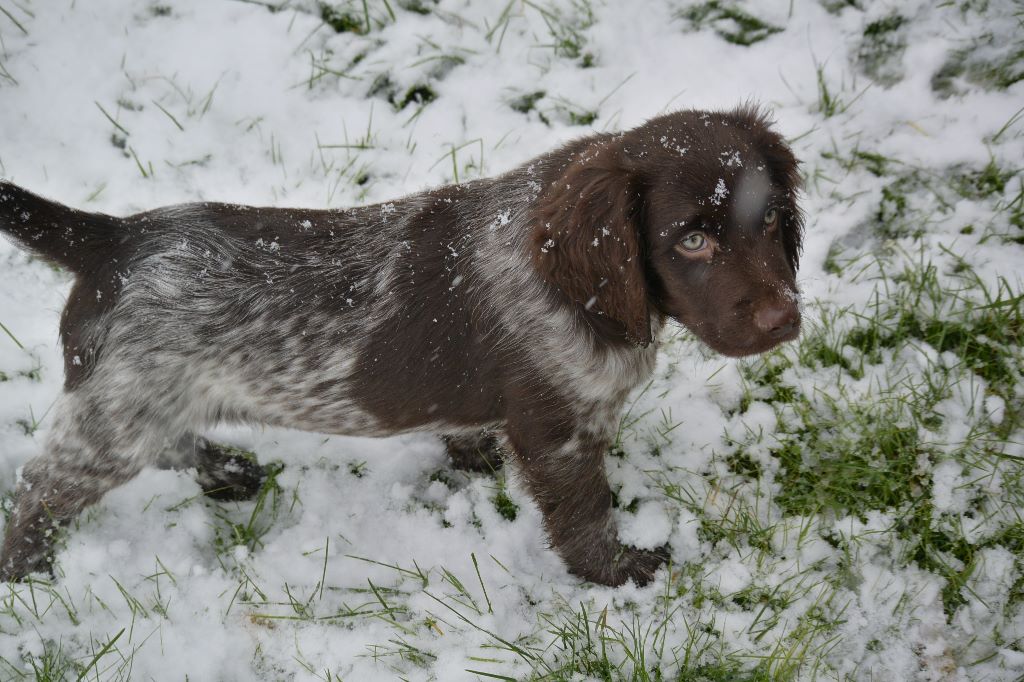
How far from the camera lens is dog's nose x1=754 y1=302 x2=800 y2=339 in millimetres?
2602

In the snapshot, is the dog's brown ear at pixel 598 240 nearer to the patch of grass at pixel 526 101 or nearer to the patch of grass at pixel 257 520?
the patch of grass at pixel 257 520

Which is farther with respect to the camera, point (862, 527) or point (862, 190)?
point (862, 190)

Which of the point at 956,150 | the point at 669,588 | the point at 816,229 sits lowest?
the point at 669,588

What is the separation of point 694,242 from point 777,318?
36cm

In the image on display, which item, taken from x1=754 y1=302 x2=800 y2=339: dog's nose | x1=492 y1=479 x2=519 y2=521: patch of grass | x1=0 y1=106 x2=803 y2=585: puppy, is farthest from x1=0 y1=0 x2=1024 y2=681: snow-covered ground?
x1=754 y1=302 x2=800 y2=339: dog's nose

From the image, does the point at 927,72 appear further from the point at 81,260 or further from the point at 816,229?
the point at 81,260

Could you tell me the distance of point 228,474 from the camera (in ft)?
12.3

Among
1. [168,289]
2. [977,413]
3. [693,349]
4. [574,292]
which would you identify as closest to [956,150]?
[977,413]

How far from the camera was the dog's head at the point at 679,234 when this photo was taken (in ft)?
8.54

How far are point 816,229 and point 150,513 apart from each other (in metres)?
3.56

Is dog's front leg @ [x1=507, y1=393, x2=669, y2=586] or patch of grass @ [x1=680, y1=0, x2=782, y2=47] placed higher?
patch of grass @ [x1=680, y1=0, x2=782, y2=47]

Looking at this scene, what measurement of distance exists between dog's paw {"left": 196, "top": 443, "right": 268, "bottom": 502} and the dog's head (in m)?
1.90

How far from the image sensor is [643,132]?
277 cm

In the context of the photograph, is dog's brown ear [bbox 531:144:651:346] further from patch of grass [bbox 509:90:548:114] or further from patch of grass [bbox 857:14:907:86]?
patch of grass [bbox 857:14:907:86]
